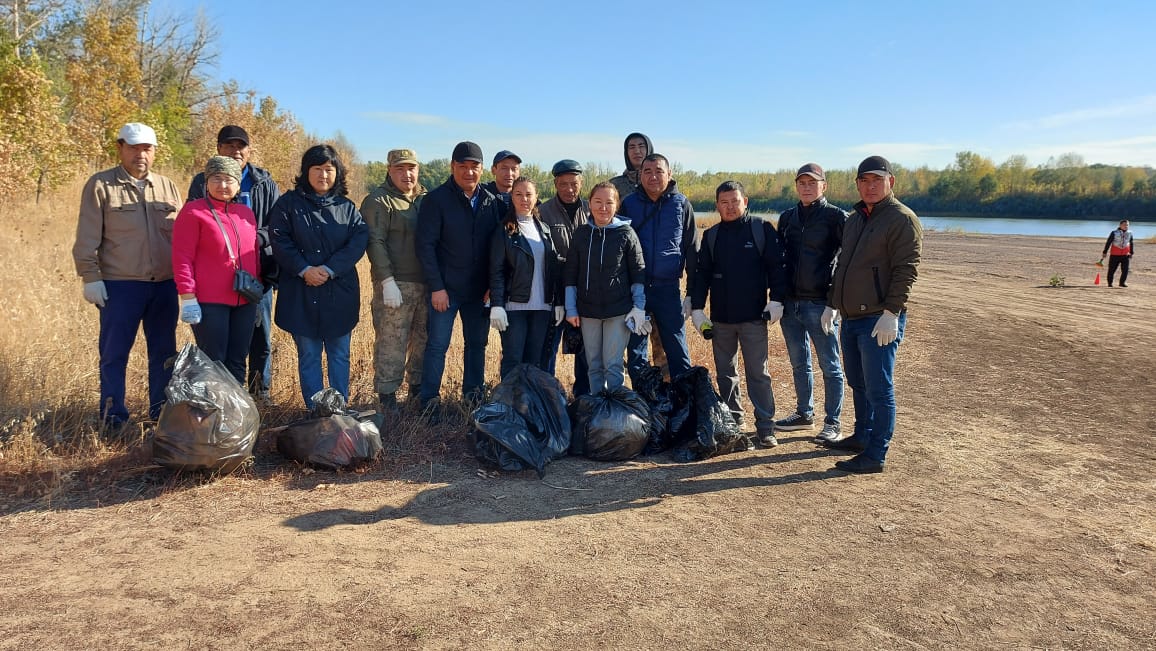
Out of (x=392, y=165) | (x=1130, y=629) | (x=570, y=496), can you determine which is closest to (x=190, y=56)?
(x=392, y=165)

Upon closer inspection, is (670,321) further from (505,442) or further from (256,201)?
(256,201)

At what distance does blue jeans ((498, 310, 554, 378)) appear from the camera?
186 inches

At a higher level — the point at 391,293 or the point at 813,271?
the point at 813,271

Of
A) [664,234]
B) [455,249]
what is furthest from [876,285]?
[455,249]

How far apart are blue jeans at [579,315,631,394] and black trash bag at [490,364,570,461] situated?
0.41m

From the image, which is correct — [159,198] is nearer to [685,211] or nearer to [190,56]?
[685,211]

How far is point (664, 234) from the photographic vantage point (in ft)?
16.0

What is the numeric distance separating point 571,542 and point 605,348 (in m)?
1.77

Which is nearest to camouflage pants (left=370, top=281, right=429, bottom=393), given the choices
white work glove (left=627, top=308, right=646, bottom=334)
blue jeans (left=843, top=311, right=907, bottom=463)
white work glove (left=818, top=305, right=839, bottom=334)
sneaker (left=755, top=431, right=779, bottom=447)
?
white work glove (left=627, top=308, right=646, bottom=334)

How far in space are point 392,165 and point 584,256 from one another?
5.00 ft

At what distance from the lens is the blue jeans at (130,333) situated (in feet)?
13.2

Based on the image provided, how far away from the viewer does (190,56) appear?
3397cm

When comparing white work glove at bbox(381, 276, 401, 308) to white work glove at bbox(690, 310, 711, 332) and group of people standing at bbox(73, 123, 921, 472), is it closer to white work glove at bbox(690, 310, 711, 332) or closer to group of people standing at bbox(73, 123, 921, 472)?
group of people standing at bbox(73, 123, 921, 472)

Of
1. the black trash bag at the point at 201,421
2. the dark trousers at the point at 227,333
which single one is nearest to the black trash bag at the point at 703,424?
the black trash bag at the point at 201,421
